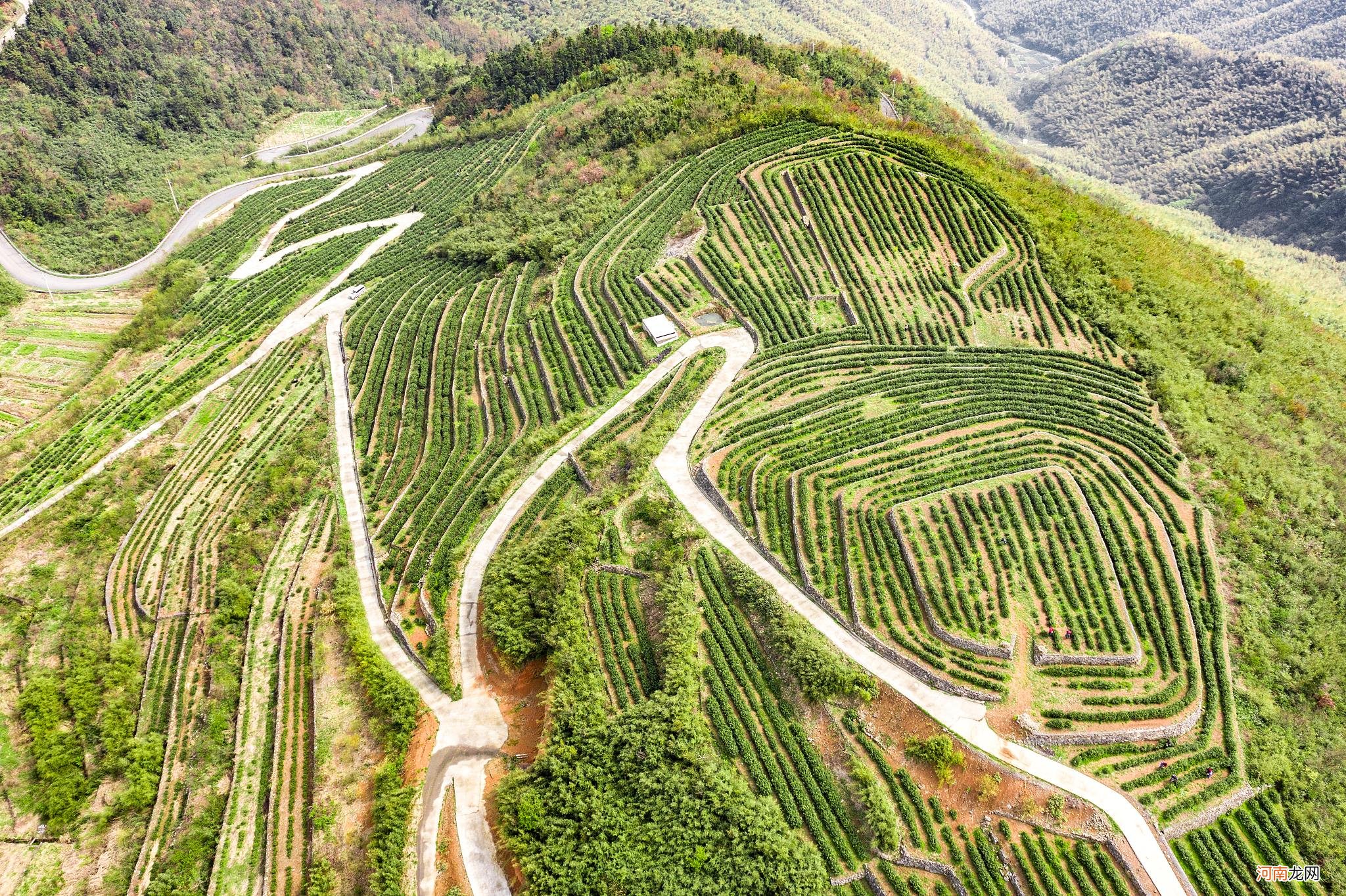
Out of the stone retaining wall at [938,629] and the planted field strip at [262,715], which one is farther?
the planted field strip at [262,715]

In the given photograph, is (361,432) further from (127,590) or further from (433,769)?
(433,769)

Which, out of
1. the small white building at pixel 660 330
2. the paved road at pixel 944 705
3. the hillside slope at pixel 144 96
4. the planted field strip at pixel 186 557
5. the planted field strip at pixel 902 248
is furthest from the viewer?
the hillside slope at pixel 144 96

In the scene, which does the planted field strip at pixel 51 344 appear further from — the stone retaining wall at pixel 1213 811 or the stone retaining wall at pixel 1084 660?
the stone retaining wall at pixel 1213 811

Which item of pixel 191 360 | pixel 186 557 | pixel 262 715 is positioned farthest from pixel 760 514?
pixel 191 360

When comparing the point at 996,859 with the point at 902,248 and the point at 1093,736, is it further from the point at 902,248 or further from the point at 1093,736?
the point at 902,248

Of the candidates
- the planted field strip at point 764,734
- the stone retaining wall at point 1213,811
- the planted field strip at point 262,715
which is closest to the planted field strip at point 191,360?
the planted field strip at point 262,715

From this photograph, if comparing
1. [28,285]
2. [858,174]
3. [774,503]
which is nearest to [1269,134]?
[858,174]
